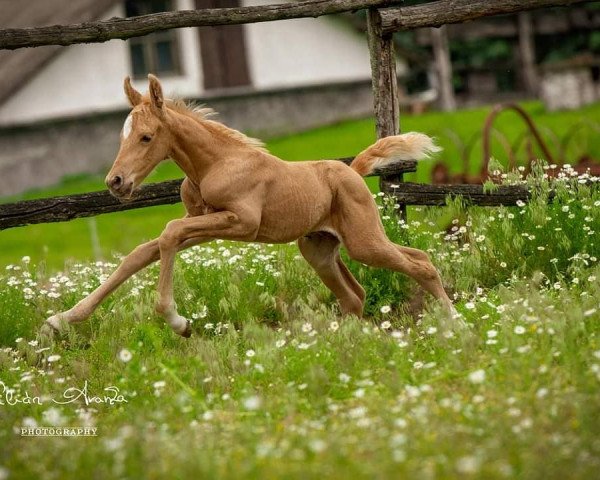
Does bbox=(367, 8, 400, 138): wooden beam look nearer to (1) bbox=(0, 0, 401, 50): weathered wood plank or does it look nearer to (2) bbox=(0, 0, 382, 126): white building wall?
(1) bbox=(0, 0, 401, 50): weathered wood plank

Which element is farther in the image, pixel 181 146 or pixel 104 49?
pixel 104 49

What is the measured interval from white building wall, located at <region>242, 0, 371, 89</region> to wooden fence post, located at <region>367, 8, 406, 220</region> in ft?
49.0

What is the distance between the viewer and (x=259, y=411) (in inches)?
218

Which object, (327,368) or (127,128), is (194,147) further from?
(327,368)

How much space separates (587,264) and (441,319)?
5.62ft

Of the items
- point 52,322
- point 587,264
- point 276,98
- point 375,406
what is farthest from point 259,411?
point 276,98

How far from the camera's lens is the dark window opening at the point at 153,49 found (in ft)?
74.3

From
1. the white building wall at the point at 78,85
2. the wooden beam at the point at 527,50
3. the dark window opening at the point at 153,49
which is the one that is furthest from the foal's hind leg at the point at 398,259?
the wooden beam at the point at 527,50

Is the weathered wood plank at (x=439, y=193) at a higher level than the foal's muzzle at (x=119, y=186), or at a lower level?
lower

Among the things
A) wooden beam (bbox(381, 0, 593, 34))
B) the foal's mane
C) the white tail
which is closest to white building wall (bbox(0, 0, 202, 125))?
wooden beam (bbox(381, 0, 593, 34))

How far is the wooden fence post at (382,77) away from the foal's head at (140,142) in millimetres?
2598

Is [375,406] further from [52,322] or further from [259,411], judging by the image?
[52,322]

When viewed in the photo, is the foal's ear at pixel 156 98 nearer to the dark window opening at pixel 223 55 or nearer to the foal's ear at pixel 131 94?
the foal's ear at pixel 131 94

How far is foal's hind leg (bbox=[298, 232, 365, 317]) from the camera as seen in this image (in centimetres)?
734
